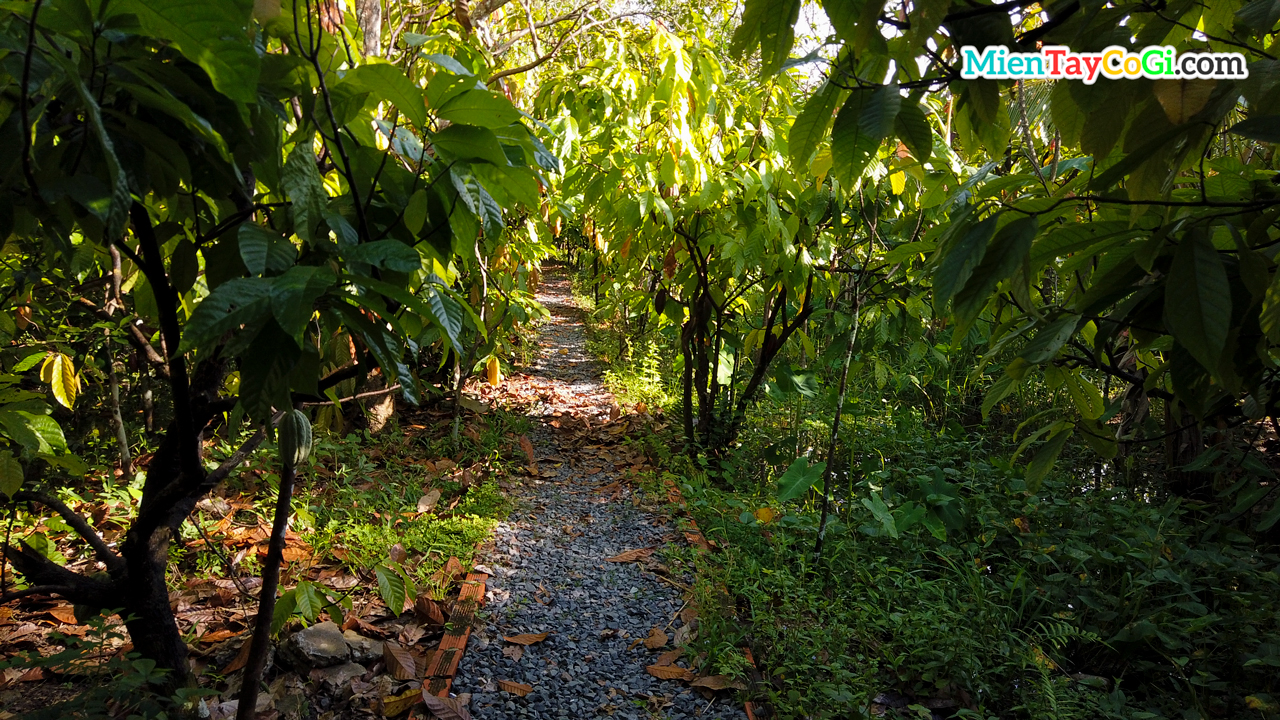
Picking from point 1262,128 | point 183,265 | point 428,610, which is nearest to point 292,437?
point 183,265

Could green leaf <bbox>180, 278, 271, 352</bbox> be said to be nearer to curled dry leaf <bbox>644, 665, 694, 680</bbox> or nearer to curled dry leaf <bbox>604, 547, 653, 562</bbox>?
curled dry leaf <bbox>644, 665, 694, 680</bbox>

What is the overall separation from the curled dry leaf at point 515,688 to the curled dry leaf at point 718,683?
1.56ft

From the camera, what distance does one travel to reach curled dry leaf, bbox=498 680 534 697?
196 centimetres

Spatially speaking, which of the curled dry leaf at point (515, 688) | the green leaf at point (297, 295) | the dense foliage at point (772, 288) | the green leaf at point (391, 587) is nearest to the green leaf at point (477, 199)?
the dense foliage at point (772, 288)

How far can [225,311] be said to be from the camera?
665 millimetres

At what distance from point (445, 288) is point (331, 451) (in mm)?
2648

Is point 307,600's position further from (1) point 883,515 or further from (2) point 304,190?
(1) point 883,515

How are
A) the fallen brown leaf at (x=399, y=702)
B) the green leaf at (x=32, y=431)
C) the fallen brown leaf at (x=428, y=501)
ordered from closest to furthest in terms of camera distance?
1. the green leaf at (x=32, y=431)
2. the fallen brown leaf at (x=399, y=702)
3. the fallen brown leaf at (x=428, y=501)

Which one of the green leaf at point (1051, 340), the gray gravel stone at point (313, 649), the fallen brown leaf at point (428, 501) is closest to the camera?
the green leaf at point (1051, 340)

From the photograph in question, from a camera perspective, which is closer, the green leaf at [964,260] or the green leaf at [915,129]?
the green leaf at [964,260]

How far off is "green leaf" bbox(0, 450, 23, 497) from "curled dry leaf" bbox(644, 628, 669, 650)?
1.67 meters

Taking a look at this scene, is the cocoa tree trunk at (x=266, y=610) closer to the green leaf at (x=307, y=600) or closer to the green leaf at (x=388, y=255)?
the green leaf at (x=307, y=600)

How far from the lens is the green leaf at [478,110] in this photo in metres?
0.86

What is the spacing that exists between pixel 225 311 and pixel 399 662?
1.58 meters
